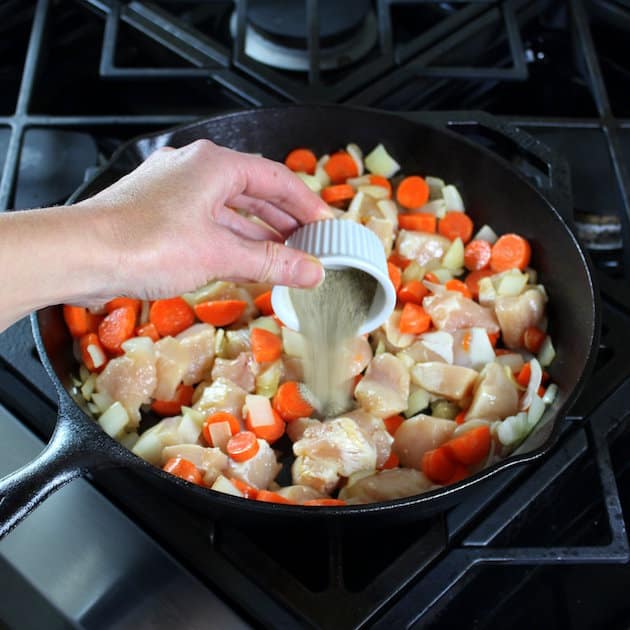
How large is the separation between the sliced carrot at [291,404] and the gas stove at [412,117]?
0.23 metres

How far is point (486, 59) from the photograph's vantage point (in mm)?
2219

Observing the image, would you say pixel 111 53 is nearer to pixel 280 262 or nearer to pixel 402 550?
pixel 280 262

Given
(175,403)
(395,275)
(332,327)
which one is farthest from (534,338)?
(175,403)

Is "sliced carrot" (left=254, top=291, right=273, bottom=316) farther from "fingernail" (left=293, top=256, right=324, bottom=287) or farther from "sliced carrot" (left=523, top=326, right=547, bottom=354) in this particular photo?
"sliced carrot" (left=523, top=326, right=547, bottom=354)

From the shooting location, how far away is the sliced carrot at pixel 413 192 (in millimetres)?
1853

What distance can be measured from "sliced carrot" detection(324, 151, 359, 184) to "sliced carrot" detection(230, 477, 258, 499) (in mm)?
822

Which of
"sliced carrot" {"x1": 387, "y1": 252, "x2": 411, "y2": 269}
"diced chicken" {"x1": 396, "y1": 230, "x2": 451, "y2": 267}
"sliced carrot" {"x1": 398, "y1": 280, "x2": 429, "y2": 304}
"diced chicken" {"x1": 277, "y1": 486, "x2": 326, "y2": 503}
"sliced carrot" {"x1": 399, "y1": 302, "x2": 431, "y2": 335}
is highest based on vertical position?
"diced chicken" {"x1": 396, "y1": 230, "x2": 451, "y2": 267}

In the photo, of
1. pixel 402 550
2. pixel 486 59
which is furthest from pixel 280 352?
pixel 486 59

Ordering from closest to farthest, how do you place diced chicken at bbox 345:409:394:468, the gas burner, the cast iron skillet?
1. the cast iron skillet
2. diced chicken at bbox 345:409:394:468
3. the gas burner

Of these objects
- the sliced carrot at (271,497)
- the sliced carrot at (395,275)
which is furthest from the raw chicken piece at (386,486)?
the sliced carrot at (395,275)

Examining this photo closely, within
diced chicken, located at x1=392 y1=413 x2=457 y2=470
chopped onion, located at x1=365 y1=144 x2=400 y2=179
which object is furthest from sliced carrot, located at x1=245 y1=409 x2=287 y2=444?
chopped onion, located at x1=365 y1=144 x2=400 y2=179

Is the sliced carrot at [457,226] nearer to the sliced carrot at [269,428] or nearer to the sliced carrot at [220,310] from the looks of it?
the sliced carrot at [220,310]

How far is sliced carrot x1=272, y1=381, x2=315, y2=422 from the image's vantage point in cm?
152

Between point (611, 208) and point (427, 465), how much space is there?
2.78ft
